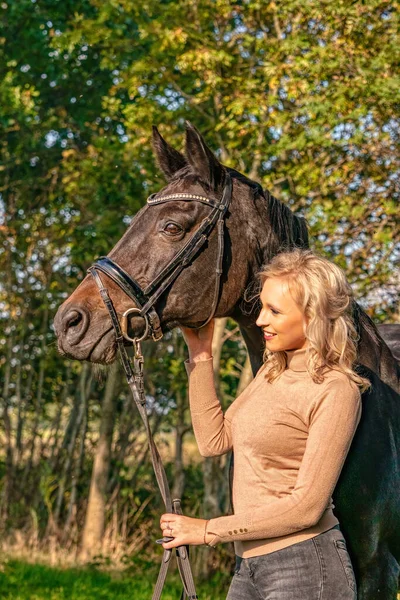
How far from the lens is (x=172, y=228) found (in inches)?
119

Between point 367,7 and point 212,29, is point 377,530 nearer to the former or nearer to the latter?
point 367,7

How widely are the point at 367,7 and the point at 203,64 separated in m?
1.48

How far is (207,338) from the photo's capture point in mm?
2994

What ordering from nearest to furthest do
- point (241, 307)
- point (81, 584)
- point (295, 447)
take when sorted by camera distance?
point (295, 447), point (241, 307), point (81, 584)

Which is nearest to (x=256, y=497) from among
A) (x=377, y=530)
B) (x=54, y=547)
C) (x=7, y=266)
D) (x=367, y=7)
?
(x=377, y=530)

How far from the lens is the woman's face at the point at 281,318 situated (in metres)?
2.46

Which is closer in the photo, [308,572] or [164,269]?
[308,572]

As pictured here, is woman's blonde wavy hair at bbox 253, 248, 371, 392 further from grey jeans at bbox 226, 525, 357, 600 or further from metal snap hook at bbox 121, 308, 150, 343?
metal snap hook at bbox 121, 308, 150, 343

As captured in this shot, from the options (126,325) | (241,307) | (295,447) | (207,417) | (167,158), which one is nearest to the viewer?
(295,447)

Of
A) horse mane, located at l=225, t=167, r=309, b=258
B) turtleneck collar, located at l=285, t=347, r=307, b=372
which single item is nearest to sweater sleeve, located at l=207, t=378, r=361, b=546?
turtleneck collar, located at l=285, t=347, r=307, b=372

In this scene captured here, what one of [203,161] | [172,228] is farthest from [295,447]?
[203,161]

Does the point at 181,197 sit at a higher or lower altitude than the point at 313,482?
higher

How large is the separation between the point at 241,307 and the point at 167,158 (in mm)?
648

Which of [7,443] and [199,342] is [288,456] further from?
[7,443]
